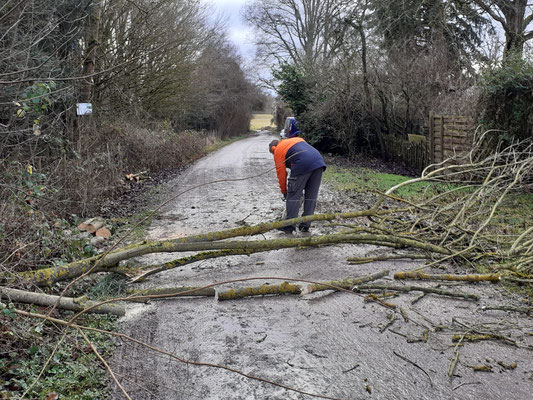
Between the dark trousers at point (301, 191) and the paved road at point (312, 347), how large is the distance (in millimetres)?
1542

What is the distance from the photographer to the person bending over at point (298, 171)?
742cm

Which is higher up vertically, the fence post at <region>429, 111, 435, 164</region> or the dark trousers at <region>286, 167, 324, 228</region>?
the fence post at <region>429, 111, 435, 164</region>

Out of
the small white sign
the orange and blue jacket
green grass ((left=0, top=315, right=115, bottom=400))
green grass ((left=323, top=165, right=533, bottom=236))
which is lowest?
green grass ((left=0, top=315, right=115, bottom=400))

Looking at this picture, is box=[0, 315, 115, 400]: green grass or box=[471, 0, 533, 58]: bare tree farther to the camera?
box=[471, 0, 533, 58]: bare tree

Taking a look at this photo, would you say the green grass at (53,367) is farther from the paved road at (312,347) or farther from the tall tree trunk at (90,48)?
the tall tree trunk at (90,48)

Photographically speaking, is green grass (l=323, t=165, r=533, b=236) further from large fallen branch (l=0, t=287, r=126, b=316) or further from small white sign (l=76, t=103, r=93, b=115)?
small white sign (l=76, t=103, r=93, b=115)

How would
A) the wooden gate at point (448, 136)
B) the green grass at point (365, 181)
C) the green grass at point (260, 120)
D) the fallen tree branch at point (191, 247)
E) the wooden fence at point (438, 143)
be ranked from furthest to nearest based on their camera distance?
the green grass at point (260, 120), the wooden fence at point (438, 143), the wooden gate at point (448, 136), the green grass at point (365, 181), the fallen tree branch at point (191, 247)

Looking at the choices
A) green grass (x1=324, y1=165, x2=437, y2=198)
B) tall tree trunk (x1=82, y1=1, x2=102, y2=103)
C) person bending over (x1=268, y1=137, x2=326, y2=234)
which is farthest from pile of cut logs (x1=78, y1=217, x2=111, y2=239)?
Answer: tall tree trunk (x1=82, y1=1, x2=102, y2=103)

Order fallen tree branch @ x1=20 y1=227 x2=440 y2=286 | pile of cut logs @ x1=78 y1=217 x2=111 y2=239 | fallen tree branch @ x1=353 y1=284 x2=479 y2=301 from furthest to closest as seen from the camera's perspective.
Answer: pile of cut logs @ x1=78 y1=217 x2=111 y2=239 → fallen tree branch @ x1=353 y1=284 x2=479 y2=301 → fallen tree branch @ x1=20 y1=227 x2=440 y2=286

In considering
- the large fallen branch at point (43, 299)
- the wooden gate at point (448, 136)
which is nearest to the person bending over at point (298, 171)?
the large fallen branch at point (43, 299)

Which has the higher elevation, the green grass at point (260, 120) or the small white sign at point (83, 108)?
the green grass at point (260, 120)

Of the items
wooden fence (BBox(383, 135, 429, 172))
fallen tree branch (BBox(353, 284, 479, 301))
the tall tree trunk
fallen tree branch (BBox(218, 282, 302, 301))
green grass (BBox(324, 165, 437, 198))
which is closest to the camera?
fallen tree branch (BBox(353, 284, 479, 301))

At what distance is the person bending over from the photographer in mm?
7418

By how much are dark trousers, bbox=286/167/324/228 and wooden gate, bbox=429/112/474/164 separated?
715 cm
